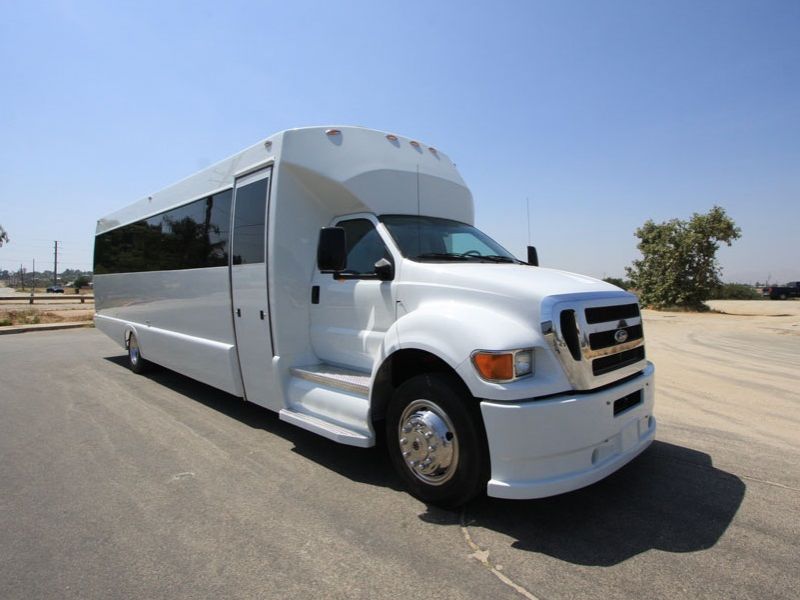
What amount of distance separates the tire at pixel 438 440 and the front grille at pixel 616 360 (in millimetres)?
889

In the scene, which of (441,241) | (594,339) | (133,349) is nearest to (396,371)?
(441,241)

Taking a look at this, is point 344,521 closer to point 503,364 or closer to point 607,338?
point 503,364

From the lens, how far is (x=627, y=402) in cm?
362

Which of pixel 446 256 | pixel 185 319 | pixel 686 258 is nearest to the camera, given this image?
pixel 446 256

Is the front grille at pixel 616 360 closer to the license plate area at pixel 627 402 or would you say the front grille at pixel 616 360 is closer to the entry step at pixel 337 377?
the license plate area at pixel 627 402

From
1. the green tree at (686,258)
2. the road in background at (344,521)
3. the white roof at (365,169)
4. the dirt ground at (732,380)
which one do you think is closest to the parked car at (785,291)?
the green tree at (686,258)

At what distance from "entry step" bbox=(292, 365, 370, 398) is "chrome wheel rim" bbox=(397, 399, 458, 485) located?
0.56m

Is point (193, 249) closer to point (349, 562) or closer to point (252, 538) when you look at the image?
point (252, 538)

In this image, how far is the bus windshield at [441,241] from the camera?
438 centimetres

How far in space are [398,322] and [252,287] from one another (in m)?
2.13

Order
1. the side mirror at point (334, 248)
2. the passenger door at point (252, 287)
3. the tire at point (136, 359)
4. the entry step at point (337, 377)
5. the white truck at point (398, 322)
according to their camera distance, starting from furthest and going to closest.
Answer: the tire at point (136, 359)
the passenger door at point (252, 287)
the side mirror at point (334, 248)
the entry step at point (337, 377)
the white truck at point (398, 322)

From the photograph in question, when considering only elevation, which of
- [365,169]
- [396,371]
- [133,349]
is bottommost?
[133,349]

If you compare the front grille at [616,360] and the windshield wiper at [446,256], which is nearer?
the front grille at [616,360]

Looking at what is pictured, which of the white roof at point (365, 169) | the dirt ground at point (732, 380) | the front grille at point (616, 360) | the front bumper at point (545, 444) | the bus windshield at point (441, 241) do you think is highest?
the white roof at point (365, 169)
